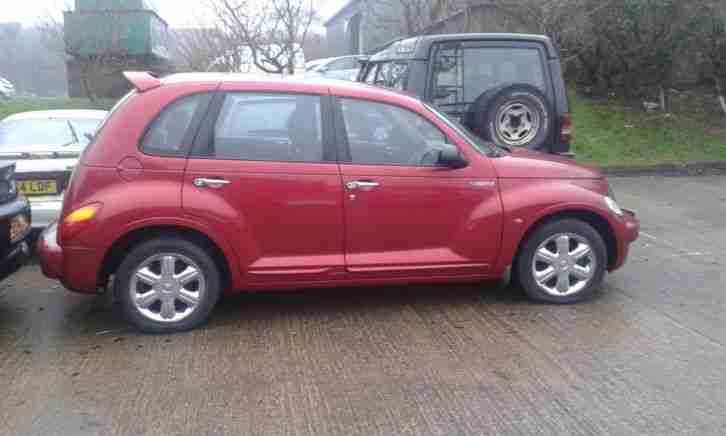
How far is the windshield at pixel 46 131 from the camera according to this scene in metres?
7.21

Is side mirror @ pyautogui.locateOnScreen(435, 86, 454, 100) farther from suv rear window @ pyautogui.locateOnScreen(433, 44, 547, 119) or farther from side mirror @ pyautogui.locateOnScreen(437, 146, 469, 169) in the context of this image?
side mirror @ pyautogui.locateOnScreen(437, 146, 469, 169)

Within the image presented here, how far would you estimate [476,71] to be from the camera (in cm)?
745

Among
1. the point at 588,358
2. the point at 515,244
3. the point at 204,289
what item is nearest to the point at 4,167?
the point at 204,289

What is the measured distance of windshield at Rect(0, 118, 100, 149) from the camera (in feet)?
23.7

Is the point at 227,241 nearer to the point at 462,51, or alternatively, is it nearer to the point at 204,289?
the point at 204,289

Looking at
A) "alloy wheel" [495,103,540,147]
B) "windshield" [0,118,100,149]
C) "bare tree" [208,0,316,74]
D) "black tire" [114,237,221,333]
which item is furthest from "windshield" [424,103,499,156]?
"bare tree" [208,0,316,74]

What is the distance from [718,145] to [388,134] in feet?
34.3

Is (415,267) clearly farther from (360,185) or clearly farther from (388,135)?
(388,135)

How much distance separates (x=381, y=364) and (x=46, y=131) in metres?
4.63

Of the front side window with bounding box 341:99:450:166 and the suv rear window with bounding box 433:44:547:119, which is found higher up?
the suv rear window with bounding box 433:44:547:119

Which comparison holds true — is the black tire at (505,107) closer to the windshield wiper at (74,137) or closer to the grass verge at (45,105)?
the windshield wiper at (74,137)

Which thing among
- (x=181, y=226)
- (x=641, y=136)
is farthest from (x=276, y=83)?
(x=641, y=136)

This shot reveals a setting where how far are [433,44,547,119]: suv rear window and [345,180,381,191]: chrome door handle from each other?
7.90 ft

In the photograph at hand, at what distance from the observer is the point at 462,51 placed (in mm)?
7445
